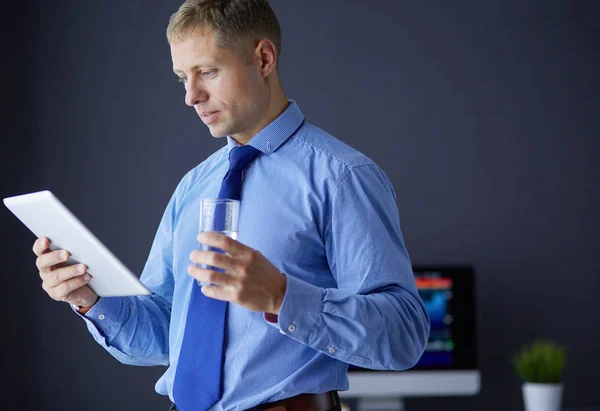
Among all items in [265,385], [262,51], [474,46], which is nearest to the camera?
[265,385]

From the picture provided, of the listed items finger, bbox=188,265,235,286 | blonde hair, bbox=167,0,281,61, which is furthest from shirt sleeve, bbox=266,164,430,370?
blonde hair, bbox=167,0,281,61

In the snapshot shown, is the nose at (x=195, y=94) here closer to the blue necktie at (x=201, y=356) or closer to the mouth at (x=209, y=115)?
the mouth at (x=209, y=115)

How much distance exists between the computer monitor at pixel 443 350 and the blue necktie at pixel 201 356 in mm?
2570

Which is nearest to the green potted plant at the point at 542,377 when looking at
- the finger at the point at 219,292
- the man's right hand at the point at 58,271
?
the man's right hand at the point at 58,271

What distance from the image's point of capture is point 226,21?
56.3 inches

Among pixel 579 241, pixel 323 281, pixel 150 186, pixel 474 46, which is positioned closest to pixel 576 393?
A: pixel 579 241

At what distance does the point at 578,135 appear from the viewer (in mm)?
4359

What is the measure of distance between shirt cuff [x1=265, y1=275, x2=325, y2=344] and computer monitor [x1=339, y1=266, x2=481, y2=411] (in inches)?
108

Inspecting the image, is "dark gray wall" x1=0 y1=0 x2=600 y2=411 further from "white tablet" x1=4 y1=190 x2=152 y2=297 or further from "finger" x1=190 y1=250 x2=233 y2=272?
"finger" x1=190 y1=250 x2=233 y2=272

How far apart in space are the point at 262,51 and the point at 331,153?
251 mm

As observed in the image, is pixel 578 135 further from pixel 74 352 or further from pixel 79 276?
pixel 79 276

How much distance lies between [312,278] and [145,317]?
0.43 meters

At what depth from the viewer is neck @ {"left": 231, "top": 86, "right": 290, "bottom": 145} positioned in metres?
1.53

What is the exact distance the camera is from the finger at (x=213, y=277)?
1.08m
